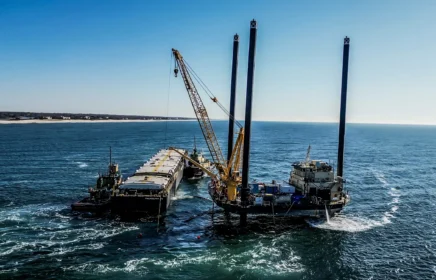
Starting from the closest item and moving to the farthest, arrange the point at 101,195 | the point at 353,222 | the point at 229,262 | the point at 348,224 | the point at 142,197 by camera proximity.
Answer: the point at 229,262 → the point at 348,224 → the point at 353,222 → the point at 142,197 → the point at 101,195

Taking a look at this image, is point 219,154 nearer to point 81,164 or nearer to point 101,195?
point 101,195

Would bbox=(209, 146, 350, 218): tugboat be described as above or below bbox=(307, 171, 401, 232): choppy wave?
above

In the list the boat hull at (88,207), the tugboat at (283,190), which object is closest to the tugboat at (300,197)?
the tugboat at (283,190)

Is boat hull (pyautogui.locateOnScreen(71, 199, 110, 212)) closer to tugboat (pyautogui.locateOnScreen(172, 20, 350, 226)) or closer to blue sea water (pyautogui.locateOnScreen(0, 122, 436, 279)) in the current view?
blue sea water (pyautogui.locateOnScreen(0, 122, 436, 279))

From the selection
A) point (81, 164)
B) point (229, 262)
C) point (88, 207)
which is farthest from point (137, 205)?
point (81, 164)

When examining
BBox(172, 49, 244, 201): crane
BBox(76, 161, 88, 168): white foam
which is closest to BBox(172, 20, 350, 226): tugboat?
BBox(172, 49, 244, 201): crane

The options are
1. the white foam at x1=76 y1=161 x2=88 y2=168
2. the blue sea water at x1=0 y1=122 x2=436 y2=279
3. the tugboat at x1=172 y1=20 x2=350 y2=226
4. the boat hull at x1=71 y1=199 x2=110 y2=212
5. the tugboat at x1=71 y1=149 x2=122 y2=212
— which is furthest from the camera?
the white foam at x1=76 y1=161 x2=88 y2=168

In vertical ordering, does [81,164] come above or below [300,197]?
below

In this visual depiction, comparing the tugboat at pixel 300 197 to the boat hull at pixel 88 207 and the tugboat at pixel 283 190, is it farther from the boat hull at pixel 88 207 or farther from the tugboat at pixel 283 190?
the boat hull at pixel 88 207
